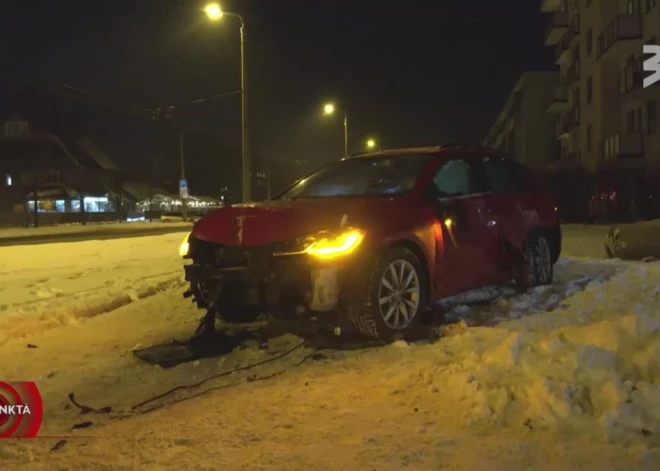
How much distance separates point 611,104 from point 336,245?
123ft

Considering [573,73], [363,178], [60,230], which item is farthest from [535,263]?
[573,73]

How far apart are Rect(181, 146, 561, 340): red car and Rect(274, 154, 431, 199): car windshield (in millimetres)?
15

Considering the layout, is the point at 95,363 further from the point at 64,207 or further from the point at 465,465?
the point at 64,207

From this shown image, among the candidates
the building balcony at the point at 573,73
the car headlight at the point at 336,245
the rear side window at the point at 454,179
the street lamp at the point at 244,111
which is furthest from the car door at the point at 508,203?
the building balcony at the point at 573,73

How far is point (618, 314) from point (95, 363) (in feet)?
14.7

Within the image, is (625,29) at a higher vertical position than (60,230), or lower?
higher

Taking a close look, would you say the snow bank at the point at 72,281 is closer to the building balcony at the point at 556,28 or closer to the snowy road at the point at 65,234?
the snowy road at the point at 65,234

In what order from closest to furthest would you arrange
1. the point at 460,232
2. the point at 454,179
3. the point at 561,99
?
the point at 460,232 → the point at 454,179 → the point at 561,99

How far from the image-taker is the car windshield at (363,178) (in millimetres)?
6530

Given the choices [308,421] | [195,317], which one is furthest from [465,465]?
[195,317]

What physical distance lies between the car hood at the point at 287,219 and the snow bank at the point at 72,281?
2.52m

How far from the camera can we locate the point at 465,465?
333 cm

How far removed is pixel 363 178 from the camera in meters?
7.03

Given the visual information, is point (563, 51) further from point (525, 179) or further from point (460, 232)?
point (460, 232)
